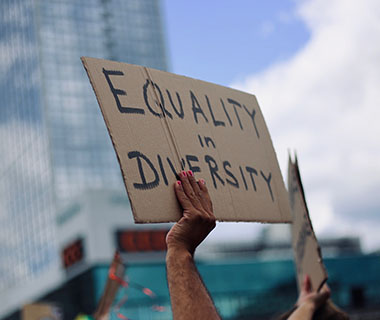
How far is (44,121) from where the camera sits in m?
64.6

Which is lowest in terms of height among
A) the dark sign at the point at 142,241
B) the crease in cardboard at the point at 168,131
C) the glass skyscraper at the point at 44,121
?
the crease in cardboard at the point at 168,131

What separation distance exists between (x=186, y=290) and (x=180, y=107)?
2.54ft

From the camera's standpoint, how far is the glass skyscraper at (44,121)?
63.9 meters

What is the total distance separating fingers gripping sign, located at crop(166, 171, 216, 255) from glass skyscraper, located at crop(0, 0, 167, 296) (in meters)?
58.0

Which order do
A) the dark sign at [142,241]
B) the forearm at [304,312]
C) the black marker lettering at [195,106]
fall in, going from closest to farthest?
the black marker lettering at [195,106], the forearm at [304,312], the dark sign at [142,241]

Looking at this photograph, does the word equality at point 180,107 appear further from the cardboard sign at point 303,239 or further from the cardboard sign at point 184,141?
the cardboard sign at point 303,239

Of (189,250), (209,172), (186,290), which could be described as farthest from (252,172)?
(186,290)

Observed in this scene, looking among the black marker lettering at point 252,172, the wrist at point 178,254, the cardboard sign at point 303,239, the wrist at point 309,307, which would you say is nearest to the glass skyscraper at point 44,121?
the cardboard sign at point 303,239

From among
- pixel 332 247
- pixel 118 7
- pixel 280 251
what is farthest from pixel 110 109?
pixel 118 7

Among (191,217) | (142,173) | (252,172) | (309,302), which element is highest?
(252,172)

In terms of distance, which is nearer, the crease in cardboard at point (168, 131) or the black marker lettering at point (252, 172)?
the crease in cardboard at point (168, 131)

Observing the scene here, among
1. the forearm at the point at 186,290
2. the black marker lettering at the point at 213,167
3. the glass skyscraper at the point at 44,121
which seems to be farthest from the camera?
the glass skyscraper at the point at 44,121

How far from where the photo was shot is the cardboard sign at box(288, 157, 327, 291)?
270cm

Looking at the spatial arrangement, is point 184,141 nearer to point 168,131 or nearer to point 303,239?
point 168,131
